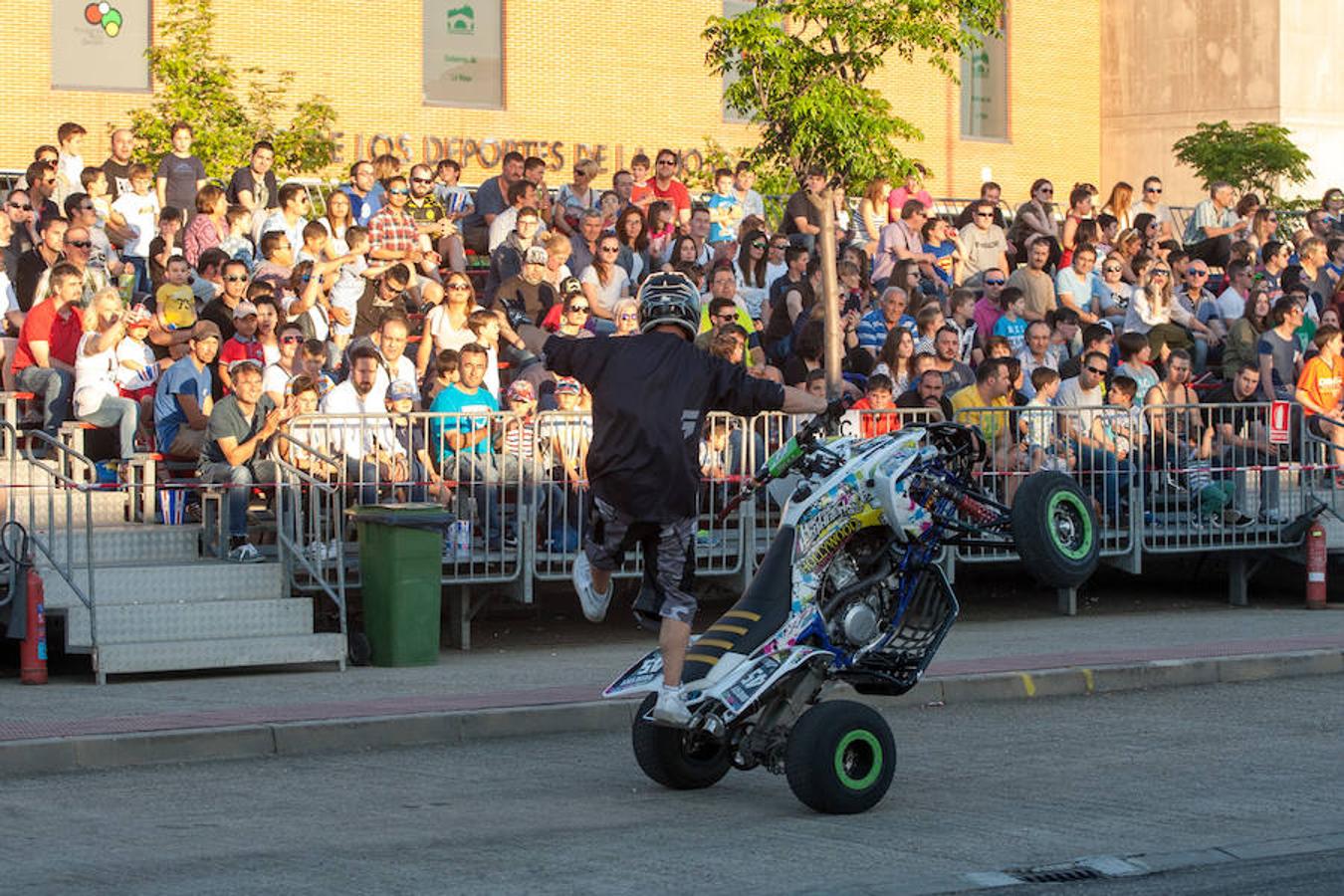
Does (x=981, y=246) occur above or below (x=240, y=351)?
above

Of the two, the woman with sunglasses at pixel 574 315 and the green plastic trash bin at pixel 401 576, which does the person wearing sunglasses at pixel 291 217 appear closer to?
the woman with sunglasses at pixel 574 315

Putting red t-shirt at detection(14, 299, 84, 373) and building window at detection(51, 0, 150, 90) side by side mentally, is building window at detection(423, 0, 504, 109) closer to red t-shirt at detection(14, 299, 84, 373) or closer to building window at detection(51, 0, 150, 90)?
building window at detection(51, 0, 150, 90)

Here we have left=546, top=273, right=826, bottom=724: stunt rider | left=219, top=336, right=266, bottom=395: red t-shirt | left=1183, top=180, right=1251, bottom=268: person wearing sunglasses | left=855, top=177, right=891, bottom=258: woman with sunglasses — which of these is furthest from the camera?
left=1183, top=180, right=1251, bottom=268: person wearing sunglasses

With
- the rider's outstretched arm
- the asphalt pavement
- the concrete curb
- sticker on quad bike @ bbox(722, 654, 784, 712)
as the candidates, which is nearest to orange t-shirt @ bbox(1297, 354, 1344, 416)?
the concrete curb

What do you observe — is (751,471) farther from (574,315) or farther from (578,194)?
(578,194)

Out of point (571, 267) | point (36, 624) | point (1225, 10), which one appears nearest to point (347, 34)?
point (571, 267)

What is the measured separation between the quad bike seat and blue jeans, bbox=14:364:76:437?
721 cm

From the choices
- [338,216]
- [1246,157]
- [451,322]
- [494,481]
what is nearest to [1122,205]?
[338,216]

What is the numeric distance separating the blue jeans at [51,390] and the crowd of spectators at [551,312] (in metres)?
0.02

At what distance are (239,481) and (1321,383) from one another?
9888mm

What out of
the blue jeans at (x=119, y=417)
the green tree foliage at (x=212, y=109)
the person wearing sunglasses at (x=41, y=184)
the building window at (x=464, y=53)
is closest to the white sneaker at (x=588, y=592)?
the blue jeans at (x=119, y=417)

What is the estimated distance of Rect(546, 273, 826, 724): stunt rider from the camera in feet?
32.1

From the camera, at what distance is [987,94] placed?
1602 inches

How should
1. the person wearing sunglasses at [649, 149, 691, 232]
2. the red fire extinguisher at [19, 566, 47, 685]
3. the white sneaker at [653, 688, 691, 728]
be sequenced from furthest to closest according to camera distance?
1. the person wearing sunglasses at [649, 149, 691, 232]
2. the red fire extinguisher at [19, 566, 47, 685]
3. the white sneaker at [653, 688, 691, 728]
